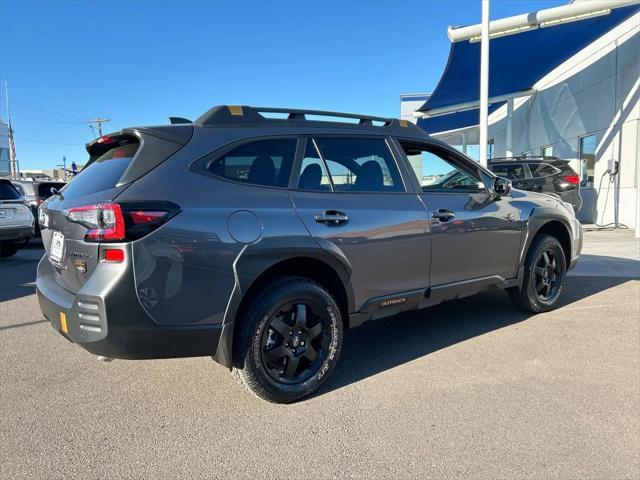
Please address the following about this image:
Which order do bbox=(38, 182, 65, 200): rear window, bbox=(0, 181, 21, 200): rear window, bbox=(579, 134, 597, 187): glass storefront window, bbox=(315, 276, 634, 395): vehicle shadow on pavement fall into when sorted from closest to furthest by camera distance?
bbox=(315, 276, 634, 395): vehicle shadow on pavement < bbox=(0, 181, 21, 200): rear window < bbox=(38, 182, 65, 200): rear window < bbox=(579, 134, 597, 187): glass storefront window

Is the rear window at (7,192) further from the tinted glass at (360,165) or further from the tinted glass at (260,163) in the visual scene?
the tinted glass at (360,165)

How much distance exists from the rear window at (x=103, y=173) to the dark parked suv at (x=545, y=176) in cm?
1018

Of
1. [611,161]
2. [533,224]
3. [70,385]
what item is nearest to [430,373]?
[533,224]

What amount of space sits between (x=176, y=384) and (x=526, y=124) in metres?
19.5

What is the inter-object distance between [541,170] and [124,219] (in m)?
11.5

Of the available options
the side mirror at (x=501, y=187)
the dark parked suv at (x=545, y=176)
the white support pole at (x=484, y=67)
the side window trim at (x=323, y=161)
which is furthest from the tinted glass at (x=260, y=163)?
the dark parked suv at (x=545, y=176)

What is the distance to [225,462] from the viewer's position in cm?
251

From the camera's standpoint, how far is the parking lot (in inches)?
97.7

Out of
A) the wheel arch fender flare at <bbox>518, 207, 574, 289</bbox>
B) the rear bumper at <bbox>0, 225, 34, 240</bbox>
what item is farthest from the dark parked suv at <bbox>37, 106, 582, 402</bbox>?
the rear bumper at <bbox>0, 225, 34, 240</bbox>

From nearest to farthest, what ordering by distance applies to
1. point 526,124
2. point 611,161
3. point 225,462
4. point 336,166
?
point 225,462
point 336,166
point 611,161
point 526,124

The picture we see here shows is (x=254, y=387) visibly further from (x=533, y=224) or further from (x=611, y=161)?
(x=611, y=161)

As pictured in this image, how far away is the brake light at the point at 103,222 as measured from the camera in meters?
2.54

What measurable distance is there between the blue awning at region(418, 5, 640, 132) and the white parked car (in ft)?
34.1

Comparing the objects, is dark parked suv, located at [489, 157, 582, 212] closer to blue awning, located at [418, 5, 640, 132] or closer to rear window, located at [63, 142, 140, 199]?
blue awning, located at [418, 5, 640, 132]
